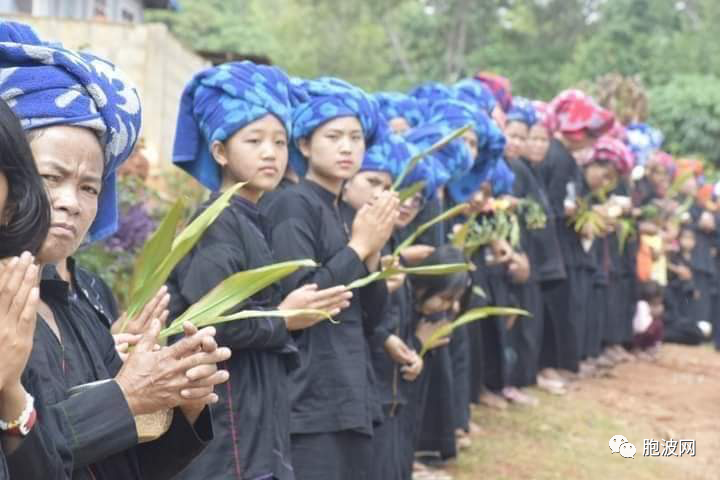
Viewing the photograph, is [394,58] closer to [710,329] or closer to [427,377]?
[710,329]

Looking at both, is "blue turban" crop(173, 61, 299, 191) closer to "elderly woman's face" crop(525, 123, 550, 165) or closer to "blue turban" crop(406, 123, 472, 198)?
"blue turban" crop(406, 123, 472, 198)

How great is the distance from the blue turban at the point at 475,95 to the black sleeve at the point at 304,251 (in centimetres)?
326

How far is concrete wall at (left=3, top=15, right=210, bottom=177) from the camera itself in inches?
584

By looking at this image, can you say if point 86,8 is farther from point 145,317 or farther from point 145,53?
point 145,317

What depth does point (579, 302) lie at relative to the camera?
10.5m

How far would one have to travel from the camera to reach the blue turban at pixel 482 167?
7.17 metres

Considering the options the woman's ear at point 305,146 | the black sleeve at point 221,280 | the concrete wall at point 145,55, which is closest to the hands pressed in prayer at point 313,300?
the black sleeve at point 221,280

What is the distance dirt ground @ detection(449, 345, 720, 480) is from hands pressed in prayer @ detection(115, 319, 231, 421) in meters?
4.49

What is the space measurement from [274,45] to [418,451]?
33.8m

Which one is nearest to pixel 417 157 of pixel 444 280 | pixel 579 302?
pixel 444 280

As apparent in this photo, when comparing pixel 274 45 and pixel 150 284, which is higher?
pixel 274 45

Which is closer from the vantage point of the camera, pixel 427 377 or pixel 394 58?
pixel 427 377

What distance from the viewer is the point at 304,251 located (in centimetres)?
445

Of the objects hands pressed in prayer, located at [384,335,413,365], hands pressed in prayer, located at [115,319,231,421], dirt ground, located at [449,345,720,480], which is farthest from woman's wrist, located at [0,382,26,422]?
dirt ground, located at [449,345,720,480]
